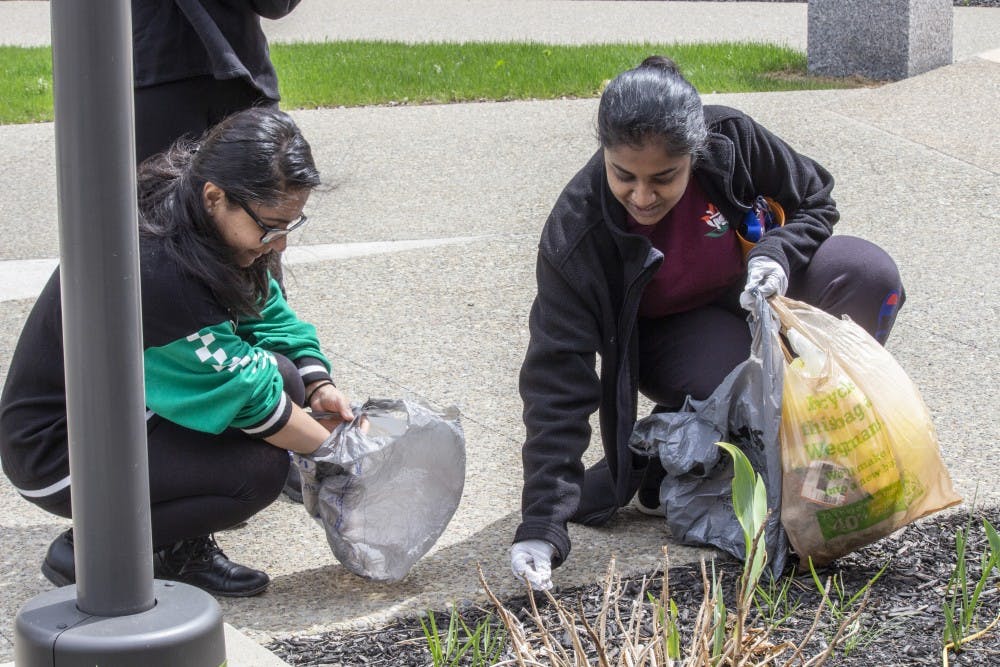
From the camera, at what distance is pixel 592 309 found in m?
3.02

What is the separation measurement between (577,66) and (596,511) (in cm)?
571

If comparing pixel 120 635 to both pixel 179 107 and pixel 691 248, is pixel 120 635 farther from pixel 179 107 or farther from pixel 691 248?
pixel 179 107

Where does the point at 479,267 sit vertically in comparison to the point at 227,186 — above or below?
below

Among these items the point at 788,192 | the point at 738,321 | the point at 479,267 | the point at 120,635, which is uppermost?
the point at 788,192

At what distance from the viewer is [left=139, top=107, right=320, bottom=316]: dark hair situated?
2697mm

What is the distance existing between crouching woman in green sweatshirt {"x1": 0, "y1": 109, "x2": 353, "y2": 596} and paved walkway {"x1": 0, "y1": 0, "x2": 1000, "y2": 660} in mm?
208

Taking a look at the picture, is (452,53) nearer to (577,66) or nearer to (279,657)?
(577,66)

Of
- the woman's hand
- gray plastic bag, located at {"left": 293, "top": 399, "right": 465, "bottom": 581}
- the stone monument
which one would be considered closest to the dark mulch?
gray plastic bag, located at {"left": 293, "top": 399, "right": 465, "bottom": 581}

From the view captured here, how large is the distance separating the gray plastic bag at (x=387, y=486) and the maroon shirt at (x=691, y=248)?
61cm

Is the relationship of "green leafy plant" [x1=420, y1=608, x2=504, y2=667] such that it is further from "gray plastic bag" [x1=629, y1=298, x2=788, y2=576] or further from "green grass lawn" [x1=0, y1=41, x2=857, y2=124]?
"green grass lawn" [x1=0, y1=41, x2=857, y2=124]

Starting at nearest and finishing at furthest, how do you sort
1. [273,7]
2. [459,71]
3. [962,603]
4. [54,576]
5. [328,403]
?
[962,603] → [54,576] → [328,403] → [273,7] → [459,71]

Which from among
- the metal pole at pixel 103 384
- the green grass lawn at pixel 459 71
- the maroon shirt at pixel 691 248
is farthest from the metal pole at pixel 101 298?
the green grass lawn at pixel 459 71

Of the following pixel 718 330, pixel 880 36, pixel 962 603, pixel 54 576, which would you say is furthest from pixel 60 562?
pixel 880 36

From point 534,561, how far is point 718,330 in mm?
838
